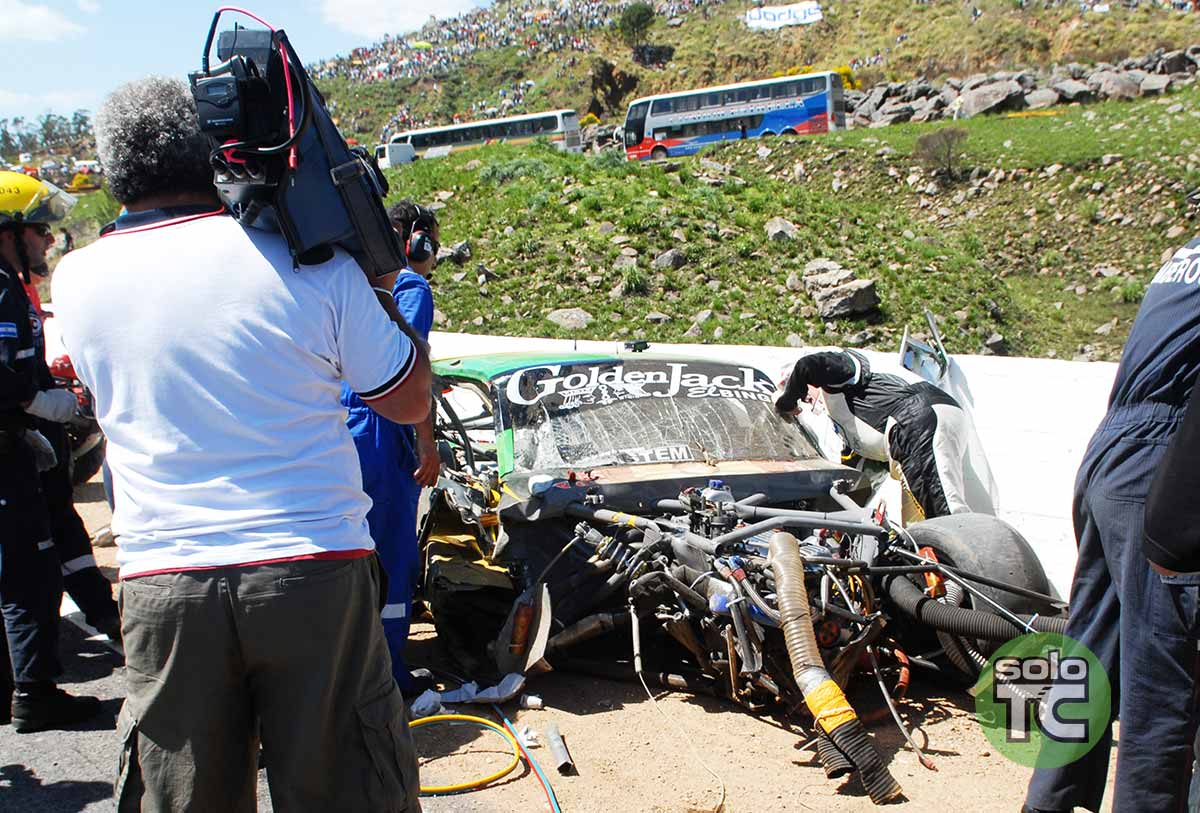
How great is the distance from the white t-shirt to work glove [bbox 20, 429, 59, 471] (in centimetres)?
240

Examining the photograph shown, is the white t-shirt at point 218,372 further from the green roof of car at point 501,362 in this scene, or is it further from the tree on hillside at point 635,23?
the tree on hillside at point 635,23

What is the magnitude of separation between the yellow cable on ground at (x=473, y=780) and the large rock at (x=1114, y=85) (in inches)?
1302

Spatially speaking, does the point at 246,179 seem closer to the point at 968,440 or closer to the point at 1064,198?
the point at 968,440

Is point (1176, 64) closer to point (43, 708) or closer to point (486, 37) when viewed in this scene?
point (43, 708)

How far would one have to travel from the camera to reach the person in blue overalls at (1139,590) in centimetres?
248

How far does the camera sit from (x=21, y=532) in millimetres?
3848

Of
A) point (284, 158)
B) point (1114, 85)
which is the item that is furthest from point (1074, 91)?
point (284, 158)

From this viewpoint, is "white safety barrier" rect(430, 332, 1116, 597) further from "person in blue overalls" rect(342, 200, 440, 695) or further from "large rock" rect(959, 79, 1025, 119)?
"large rock" rect(959, 79, 1025, 119)

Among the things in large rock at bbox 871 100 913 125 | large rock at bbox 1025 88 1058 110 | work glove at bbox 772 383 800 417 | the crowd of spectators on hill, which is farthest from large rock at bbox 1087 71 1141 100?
the crowd of spectators on hill

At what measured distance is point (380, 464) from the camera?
3.99 meters

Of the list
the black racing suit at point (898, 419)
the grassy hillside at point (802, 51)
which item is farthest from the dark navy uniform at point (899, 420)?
the grassy hillside at point (802, 51)

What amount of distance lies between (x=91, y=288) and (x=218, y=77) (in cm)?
49

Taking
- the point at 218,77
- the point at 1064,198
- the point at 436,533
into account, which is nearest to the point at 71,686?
the point at 436,533

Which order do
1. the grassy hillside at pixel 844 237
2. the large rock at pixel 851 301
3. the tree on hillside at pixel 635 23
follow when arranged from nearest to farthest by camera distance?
the large rock at pixel 851 301 → the grassy hillside at pixel 844 237 → the tree on hillside at pixel 635 23
